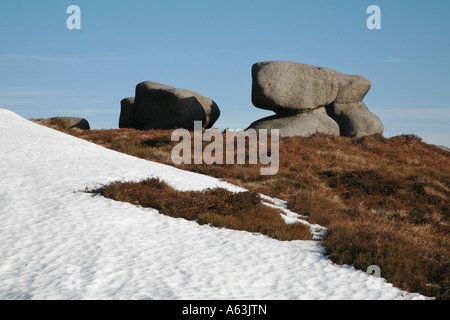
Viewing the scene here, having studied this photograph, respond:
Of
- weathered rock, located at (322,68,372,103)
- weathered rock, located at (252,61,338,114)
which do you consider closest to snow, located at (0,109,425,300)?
weathered rock, located at (252,61,338,114)

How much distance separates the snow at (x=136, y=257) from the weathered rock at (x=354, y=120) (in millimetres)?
30814

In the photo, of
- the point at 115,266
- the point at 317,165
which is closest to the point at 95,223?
the point at 115,266

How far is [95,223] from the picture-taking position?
10.6 meters

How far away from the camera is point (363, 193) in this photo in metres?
19.6

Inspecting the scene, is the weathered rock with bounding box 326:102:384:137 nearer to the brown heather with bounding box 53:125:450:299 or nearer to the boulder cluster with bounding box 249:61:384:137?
the boulder cluster with bounding box 249:61:384:137

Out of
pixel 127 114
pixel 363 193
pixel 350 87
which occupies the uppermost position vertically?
pixel 350 87

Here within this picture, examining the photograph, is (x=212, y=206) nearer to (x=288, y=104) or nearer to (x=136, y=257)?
(x=136, y=257)

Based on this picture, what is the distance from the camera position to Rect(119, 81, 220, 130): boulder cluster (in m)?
41.7

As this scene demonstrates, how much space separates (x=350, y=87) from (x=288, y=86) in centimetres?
928

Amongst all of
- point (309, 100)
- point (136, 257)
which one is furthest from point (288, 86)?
point (136, 257)

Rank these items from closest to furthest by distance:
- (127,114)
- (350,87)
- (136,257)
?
(136,257), (350,87), (127,114)

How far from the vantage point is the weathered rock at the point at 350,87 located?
43656 mm
